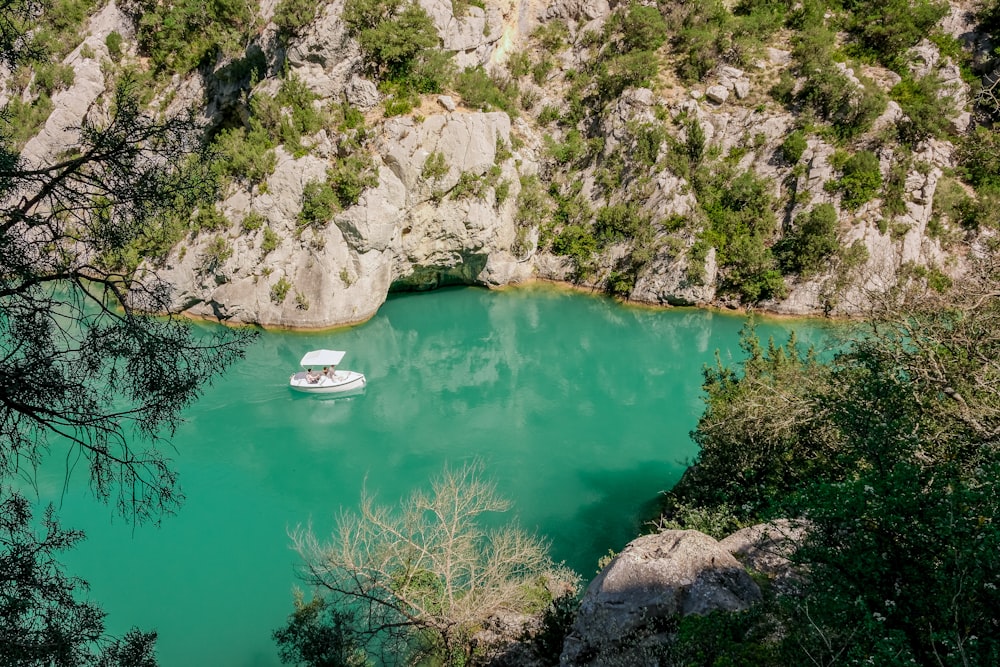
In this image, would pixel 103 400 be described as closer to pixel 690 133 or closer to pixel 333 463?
pixel 333 463

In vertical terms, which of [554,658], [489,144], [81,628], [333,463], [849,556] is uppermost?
[489,144]

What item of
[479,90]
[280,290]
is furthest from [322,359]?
[479,90]

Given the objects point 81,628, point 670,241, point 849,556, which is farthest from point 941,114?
point 81,628

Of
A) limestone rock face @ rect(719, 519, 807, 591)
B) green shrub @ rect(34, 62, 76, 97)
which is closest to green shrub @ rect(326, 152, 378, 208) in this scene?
green shrub @ rect(34, 62, 76, 97)

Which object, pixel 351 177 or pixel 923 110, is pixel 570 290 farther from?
pixel 923 110

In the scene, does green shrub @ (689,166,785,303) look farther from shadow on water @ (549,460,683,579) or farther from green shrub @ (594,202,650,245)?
shadow on water @ (549,460,683,579)

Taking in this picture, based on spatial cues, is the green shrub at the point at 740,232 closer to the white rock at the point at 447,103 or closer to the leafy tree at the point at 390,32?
the white rock at the point at 447,103

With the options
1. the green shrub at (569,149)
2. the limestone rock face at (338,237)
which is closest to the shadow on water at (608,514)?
the limestone rock face at (338,237)
